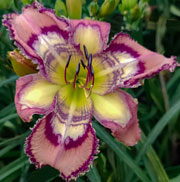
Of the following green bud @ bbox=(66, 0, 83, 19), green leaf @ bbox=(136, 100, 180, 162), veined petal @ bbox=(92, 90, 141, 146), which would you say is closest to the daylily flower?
veined petal @ bbox=(92, 90, 141, 146)

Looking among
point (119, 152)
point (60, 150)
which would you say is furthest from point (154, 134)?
point (60, 150)

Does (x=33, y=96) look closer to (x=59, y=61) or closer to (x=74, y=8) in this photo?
(x=59, y=61)

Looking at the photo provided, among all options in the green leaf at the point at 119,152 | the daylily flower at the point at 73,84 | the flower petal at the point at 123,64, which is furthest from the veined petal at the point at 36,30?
the green leaf at the point at 119,152

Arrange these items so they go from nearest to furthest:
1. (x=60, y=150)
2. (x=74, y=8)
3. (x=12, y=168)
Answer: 1. (x=60, y=150)
2. (x=74, y=8)
3. (x=12, y=168)

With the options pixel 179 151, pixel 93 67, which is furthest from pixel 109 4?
pixel 179 151

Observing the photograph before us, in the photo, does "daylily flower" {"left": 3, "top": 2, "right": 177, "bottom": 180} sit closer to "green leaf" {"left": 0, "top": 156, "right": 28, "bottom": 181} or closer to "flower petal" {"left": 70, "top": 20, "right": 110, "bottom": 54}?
"flower petal" {"left": 70, "top": 20, "right": 110, "bottom": 54}

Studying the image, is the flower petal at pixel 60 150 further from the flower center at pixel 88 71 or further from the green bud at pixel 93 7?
the green bud at pixel 93 7
